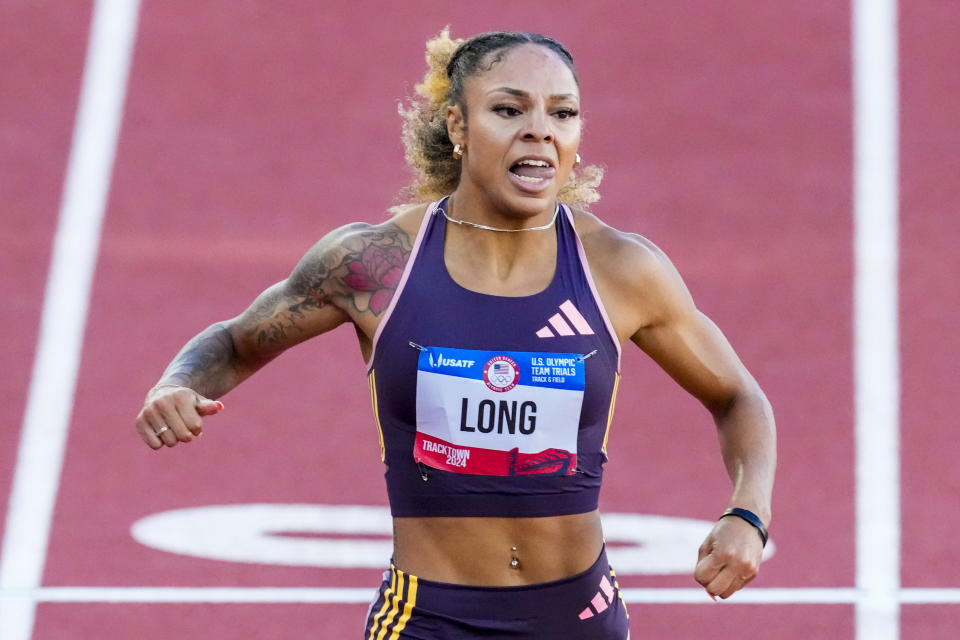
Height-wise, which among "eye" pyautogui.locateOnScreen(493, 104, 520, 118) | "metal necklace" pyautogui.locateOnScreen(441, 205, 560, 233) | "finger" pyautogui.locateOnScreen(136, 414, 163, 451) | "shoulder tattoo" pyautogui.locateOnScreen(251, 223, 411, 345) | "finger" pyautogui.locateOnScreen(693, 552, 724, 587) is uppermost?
"eye" pyautogui.locateOnScreen(493, 104, 520, 118)

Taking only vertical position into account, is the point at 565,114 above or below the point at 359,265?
above

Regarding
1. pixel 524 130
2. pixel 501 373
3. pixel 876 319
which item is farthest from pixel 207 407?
pixel 876 319

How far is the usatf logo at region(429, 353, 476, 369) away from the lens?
153 inches

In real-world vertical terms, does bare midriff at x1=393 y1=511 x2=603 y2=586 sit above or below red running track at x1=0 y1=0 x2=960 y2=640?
below

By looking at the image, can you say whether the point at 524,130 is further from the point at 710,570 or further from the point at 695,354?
the point at 710,570

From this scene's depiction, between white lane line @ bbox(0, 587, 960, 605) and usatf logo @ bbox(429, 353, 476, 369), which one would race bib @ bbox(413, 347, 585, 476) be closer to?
usatf logo @ bbox(429, 353, 476, 369)

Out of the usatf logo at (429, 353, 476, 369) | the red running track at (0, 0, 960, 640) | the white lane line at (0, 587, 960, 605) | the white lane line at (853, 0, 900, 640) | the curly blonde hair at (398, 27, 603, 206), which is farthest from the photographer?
the red running track at (0, 0, 960, 640)

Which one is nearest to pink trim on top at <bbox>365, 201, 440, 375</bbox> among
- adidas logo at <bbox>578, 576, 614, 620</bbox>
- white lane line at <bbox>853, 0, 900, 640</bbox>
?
adidas logo at <bbox>578, 576, 614, 620</bbox>

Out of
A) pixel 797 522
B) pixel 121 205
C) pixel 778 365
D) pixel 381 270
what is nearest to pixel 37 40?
pixel 121 205

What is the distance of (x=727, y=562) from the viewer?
3.71 metres

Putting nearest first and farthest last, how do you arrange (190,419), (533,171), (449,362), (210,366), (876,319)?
(190,419) → (449,362) → (533,171) → (210,366) → (876,319)

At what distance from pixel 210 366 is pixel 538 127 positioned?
3.00 feet

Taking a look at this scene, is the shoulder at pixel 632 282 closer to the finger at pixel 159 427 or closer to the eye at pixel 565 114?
the eye at pixel 565 114

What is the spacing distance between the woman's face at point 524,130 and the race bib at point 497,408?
0.35m
